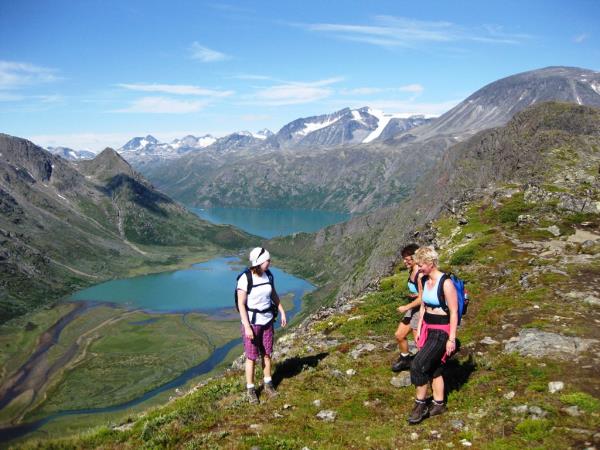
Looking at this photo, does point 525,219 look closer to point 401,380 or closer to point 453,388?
point 401,380

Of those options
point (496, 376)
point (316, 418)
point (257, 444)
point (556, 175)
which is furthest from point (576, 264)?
point (556, 175)

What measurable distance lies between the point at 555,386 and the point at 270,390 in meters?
10.0

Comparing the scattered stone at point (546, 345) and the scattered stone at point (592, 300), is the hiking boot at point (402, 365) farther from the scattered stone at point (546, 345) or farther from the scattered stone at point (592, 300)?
the scattered stone at point (592, 300)

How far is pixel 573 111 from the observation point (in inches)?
5089

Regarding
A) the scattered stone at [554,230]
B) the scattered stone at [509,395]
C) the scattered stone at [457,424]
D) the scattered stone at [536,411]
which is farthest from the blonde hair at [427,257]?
the scattered stone at [554,230]

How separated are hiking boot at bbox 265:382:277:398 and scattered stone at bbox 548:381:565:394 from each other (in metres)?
9.69

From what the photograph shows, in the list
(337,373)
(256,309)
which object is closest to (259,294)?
(256,309)

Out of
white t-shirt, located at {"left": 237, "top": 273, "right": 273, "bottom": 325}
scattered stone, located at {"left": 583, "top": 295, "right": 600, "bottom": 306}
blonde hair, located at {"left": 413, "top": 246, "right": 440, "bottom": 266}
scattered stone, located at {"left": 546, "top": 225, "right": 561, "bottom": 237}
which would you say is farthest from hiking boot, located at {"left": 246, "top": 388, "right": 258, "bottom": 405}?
scattered stone, located at {"left": 546, "top": 225, "right": 561, "bottom": 237}

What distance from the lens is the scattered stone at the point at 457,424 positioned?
14148 millimetres

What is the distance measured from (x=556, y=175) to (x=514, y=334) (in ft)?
165

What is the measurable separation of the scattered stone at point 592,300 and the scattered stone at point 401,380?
449 inches

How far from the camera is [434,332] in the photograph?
49.2 ft

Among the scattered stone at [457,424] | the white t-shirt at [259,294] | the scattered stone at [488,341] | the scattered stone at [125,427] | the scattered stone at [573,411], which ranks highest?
the white t-shirt at [259,294]

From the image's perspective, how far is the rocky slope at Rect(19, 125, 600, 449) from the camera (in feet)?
45.2
